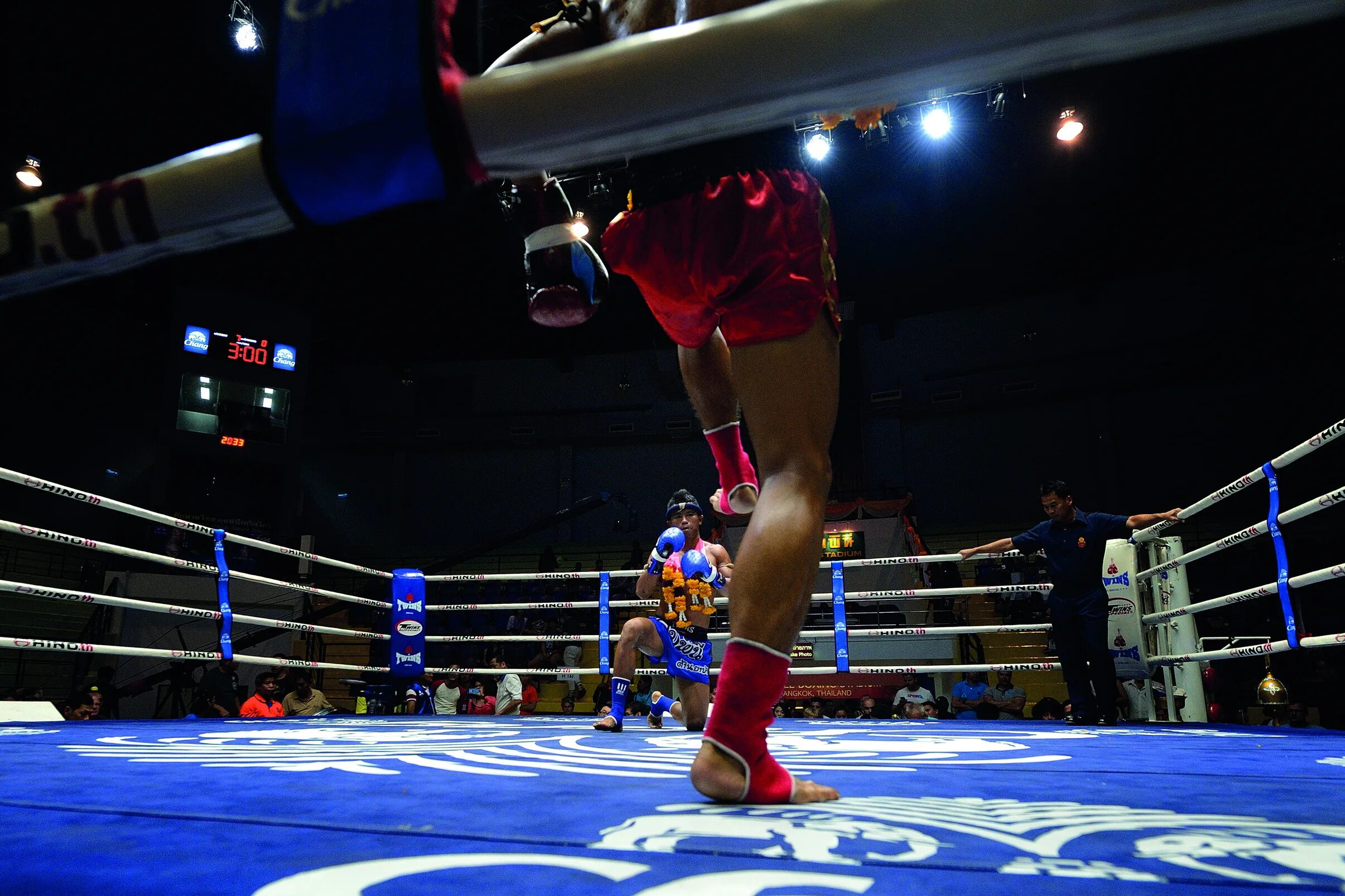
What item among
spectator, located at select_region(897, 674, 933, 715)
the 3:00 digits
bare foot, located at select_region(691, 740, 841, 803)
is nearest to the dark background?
the 3:00 digits

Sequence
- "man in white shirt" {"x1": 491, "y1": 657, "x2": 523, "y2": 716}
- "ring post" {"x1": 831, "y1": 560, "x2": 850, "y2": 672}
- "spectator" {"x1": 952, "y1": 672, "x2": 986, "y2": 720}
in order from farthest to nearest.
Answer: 1. "spectator" {"x1": 952, "y1": 672, "x2": 986, "y2": 720}
2. "man in white shirt" {"x1": 491, "y1": 657, "x2": 523, "y2": 716}
3. "ring post" {"x1": 831, "y1": 560, "x2": 850, "y2": 672}

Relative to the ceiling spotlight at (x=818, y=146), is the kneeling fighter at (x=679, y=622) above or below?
below

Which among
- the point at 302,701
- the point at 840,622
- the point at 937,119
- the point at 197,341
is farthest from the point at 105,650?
the point at 197,341

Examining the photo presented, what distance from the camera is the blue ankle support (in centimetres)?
355

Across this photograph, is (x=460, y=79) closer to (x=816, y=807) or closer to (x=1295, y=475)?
(x=816, y=807)

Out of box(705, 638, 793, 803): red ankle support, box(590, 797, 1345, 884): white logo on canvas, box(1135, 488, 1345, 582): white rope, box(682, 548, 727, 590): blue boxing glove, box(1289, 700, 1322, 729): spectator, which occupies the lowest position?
box(1289, 700, 1322, 729): spectator

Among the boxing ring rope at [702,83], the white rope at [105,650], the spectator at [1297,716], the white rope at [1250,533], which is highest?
the white rope at [1250,533]

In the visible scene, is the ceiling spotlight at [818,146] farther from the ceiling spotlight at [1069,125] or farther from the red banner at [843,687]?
the red banner at [843,687]

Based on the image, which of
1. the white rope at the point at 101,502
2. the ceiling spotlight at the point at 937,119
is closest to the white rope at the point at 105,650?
the white rope at the point at 101,502

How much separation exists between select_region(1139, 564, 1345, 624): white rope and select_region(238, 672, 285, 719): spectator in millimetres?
6179

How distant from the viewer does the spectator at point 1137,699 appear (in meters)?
4.48

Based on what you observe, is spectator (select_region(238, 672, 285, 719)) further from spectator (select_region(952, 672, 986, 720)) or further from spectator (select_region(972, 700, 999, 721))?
spectator (select_region(952, 672, 986, 720))

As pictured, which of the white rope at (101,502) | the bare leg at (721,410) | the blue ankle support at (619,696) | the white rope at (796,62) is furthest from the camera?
the blue ankle support at (619,696)

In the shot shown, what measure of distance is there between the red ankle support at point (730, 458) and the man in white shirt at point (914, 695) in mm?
7928
